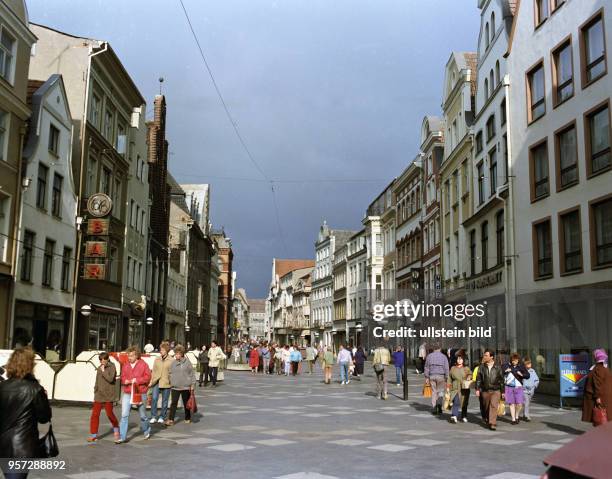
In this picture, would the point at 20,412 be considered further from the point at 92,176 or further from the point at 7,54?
the point at 92,176

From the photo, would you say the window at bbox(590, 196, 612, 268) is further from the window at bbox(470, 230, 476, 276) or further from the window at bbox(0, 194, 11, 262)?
the window at bbox(0, 194, 11, 262)

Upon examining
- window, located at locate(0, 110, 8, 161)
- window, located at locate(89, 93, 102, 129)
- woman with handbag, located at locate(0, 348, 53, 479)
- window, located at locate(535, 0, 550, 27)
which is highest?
window, located at locate(535, 0, 550, 27)

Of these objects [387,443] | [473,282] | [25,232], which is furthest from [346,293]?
[387,443]

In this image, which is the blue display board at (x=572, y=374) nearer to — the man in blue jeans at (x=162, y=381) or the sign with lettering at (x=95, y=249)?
the man in blue jeans at (x=162, y=381)

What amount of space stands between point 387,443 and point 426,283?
35049mm

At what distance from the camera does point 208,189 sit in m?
73.2

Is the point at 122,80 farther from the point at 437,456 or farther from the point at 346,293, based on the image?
the point at 346,293

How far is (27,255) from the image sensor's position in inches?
953

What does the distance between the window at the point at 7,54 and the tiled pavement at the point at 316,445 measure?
40.8 feet

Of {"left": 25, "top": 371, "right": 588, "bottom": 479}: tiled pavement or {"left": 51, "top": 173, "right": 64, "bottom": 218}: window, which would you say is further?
{"left": 51, "top": 173, "right": 64, "bottom": 218}: window

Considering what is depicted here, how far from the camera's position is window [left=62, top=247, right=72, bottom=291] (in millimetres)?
27559

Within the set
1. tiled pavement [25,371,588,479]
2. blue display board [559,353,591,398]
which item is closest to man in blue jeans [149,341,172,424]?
tiled pavement [25,371,588,479]

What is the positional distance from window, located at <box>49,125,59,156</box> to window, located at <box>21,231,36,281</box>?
3880mm

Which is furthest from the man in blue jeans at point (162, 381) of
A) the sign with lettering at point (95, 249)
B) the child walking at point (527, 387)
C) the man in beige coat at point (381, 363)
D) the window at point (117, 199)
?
the window at point (117, 199)
